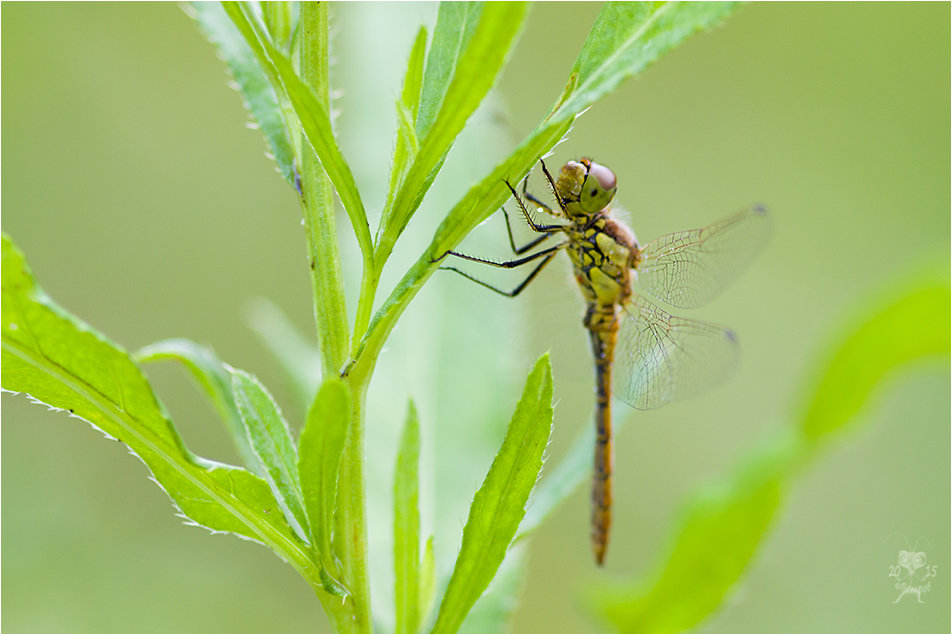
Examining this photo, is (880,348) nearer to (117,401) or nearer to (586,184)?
(586,184)

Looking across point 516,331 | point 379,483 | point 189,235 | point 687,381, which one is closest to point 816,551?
point 687,381

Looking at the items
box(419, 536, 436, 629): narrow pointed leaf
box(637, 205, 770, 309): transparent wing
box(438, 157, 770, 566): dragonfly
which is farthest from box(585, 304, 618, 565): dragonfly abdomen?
box(419, 536, 436, 629): narrow pointed leaf

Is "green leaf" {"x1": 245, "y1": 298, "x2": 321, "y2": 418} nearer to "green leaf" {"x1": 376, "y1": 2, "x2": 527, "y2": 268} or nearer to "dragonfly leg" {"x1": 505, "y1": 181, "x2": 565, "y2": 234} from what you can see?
"dragonfly leg" {"x1": 505, "y1": 181, "x2": 565, "y2": 234}

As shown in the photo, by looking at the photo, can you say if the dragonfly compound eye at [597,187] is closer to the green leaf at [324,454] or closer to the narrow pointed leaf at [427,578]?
the narrow pointed leaf at [427,578]

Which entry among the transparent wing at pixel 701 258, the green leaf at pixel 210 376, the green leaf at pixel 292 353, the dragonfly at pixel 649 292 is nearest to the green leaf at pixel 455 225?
the green leaf at pixel 210 376

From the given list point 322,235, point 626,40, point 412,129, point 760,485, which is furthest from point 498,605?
point 626,40
